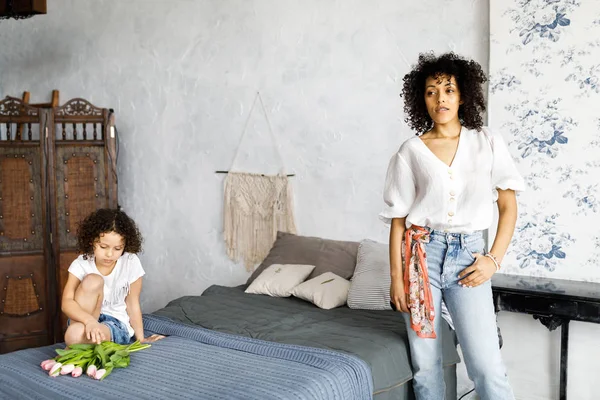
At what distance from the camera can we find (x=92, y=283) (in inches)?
107

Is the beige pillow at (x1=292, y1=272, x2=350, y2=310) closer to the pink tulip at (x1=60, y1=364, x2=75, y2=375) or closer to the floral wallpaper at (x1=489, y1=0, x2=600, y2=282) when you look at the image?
the floral wallpaper at (x1=489, y1=0, x2=600, y2=282)

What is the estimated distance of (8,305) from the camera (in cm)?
451

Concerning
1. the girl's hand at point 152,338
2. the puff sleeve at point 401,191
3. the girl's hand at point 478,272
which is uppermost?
the puff sleeve at point 401,191

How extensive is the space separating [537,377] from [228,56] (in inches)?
111

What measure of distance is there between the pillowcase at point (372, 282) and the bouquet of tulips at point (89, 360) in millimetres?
1222

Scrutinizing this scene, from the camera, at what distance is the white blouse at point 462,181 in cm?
241

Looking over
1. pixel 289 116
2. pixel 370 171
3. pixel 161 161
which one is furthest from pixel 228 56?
pixel 370 171

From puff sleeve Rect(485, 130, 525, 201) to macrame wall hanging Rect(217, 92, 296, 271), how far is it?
1954mm

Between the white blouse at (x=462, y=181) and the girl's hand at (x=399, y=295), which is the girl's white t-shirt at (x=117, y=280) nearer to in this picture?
the girl's hand at (x=399, y=295)

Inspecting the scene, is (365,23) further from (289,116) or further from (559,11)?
(559,11)

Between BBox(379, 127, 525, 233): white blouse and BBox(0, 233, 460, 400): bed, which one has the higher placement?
BBox(379, 127, 525, 233): white blouse

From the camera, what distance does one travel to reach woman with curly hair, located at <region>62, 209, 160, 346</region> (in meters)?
2.68

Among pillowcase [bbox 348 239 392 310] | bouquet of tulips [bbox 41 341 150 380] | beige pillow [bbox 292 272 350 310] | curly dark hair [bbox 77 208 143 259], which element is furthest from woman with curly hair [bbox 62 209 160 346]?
pillowcase [bbox 348 239 392 310]

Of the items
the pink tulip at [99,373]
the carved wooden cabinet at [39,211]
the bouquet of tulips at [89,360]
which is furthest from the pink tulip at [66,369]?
the carved wooden cabinet at [39,211]
